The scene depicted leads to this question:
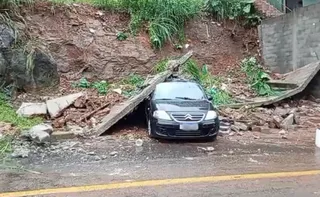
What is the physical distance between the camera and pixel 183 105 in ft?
29.4

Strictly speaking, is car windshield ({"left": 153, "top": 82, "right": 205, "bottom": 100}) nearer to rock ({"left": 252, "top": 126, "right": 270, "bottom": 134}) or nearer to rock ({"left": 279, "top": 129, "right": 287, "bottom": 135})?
rock ({"left": 252, "top": 126, "right": 270, "bottom": 134})

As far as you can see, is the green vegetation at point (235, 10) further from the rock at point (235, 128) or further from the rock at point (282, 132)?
the rock at point (235, 128)

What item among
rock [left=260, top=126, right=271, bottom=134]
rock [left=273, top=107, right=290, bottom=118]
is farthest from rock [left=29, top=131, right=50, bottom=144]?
rock [left=273, top=107, right=290, bottom=118]

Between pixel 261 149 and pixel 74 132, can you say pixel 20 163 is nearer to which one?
pixel 74 132

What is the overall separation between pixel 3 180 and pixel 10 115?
496cm

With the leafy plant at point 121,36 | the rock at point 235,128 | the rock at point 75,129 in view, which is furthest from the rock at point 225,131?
the leafy plant at point 121,36

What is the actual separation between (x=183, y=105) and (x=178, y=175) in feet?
10.5

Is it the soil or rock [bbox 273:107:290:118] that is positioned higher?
the soil

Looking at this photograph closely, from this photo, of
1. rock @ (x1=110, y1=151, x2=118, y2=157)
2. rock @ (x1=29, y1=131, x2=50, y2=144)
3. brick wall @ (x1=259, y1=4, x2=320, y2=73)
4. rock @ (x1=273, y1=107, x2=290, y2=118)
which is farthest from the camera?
brick wall @ (x1=259, y1=4, x2=320, y2=73)

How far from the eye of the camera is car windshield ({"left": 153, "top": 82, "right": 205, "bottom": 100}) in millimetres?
9578

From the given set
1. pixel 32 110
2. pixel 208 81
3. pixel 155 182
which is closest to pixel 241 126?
pixel 208 81

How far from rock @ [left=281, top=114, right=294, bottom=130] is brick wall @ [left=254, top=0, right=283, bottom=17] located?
8499 millimetres

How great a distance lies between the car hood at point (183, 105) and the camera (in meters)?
8.79

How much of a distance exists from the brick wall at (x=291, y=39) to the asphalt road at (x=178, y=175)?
24.4 feet
